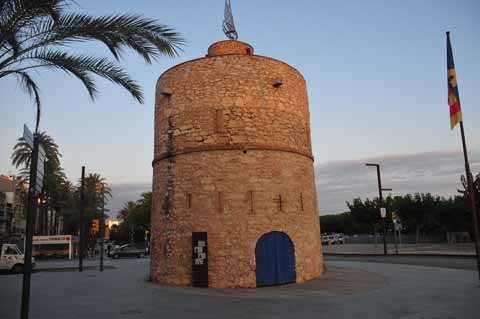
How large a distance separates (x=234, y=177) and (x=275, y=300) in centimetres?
489

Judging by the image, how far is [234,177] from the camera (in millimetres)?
13812

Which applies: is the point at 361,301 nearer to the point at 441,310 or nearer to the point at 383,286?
the point at 441,310

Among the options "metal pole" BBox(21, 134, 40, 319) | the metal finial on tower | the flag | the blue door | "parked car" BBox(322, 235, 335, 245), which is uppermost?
the metal finial on tower

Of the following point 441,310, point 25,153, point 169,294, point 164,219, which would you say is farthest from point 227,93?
point 25,153

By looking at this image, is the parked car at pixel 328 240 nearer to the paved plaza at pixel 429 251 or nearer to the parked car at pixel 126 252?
the paved plaza at pixel 429 251

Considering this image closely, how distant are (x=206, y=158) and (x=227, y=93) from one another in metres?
2.65

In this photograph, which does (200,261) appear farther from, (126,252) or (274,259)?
(126,252)

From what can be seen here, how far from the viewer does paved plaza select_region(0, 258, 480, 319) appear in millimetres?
8477

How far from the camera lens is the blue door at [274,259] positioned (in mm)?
13305

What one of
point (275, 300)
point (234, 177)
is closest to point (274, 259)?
point (275, 300)

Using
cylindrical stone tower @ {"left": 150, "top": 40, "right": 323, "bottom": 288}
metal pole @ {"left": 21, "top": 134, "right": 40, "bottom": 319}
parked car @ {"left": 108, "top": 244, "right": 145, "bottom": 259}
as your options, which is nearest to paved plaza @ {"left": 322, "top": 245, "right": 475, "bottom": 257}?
cylindrical stone tower @ {"left": 150, "top": 40, "right": 323, "bottom": 288}

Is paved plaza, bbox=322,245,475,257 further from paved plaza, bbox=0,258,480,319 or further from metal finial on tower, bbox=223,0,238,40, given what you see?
metal finial on tower, bbox=223,0,238,40

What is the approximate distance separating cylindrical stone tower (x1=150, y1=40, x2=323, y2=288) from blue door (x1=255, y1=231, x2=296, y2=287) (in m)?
0.03

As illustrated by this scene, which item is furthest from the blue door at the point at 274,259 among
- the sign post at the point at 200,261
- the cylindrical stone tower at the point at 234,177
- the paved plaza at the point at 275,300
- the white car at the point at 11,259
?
the white car at the point at 11,259
